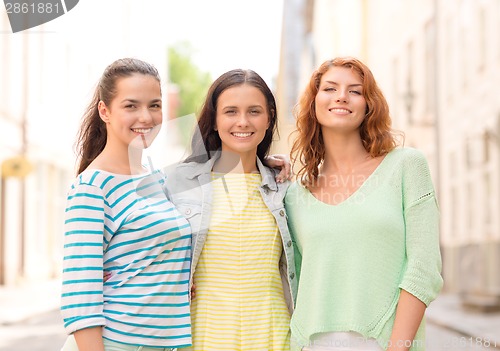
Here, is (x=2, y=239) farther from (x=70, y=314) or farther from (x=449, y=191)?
(x=70, y=314)

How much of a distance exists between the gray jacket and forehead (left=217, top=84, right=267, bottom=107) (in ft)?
0.85

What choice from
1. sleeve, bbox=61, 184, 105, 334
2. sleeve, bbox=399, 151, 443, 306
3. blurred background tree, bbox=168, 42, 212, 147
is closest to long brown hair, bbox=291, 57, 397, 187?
sleeve, bbox=399, 151, 443, 306

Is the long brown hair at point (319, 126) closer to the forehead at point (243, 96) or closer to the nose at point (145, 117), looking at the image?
the forehead at point (243, 96)

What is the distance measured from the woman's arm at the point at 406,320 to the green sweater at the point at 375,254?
0.09ft

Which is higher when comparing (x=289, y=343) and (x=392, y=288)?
(x=392, y=288)

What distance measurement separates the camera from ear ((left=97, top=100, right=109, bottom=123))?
3.16 meters

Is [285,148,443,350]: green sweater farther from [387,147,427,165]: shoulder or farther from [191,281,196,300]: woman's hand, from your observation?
[191,281,196,300]: woman's hand

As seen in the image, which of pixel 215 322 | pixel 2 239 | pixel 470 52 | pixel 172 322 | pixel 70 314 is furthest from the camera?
pixel 2 239

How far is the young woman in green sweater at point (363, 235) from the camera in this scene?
10.1 ft

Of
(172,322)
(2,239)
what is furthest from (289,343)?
(2,239)

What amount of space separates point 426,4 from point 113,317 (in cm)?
1799

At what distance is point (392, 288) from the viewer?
10.3ft

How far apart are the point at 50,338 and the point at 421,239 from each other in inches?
295

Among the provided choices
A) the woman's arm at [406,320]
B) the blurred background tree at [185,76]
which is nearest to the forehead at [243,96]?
the woman's arm at [406,320]
